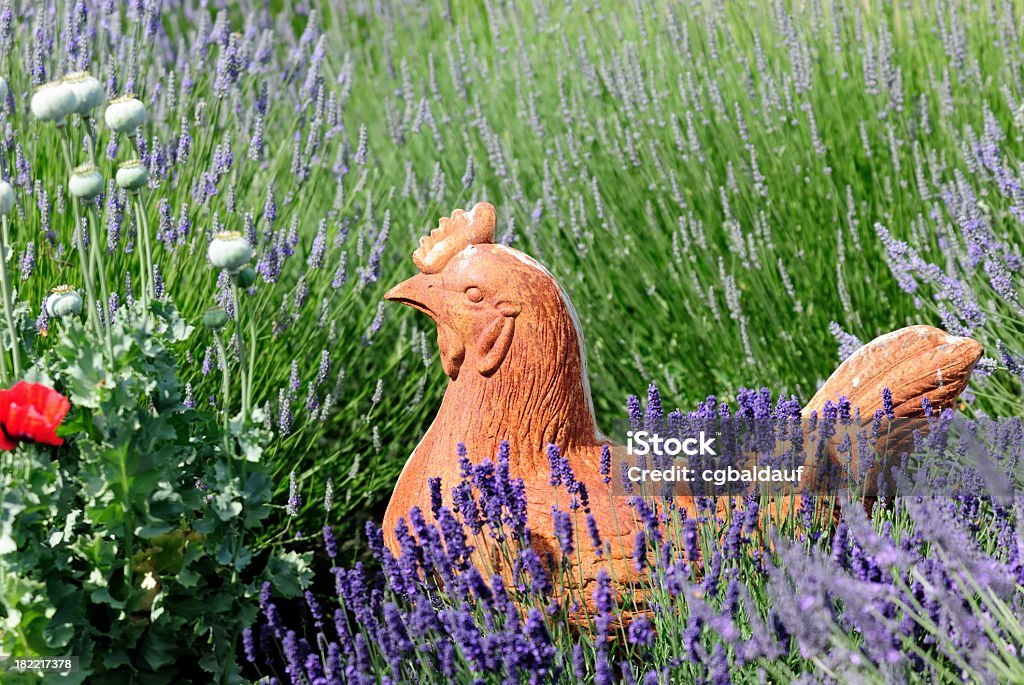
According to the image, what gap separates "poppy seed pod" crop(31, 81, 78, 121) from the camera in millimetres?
1801

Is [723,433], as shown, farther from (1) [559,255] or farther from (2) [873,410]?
(1) [559,255]

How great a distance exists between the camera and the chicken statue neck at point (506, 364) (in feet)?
7.50

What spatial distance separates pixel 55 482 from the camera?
187 centimetres

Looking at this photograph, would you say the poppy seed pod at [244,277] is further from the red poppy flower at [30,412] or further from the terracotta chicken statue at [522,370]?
the terracotta chicken statue at [522,370]

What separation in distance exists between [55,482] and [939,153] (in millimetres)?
2956

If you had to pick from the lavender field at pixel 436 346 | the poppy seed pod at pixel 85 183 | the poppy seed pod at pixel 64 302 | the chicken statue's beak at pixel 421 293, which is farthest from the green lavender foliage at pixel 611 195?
the poppy seed pod at pixel 85 183

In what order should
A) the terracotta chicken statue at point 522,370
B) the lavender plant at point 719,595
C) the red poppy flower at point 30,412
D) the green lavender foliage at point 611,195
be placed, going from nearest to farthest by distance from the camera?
the lavender plant at point 719,595 → the red poppy flower at point 30,412 → the terracotta chicken statue at point 522,370 → the green lavender foliage at point 611,195

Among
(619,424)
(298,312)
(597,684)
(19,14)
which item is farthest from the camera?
(19,14)

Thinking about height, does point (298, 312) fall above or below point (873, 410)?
above

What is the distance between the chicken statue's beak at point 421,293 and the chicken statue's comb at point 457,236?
29mm

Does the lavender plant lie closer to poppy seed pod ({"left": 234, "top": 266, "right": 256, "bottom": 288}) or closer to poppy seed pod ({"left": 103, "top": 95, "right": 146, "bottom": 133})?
poppy seed pod ({"left": 234, "top": 266, "right": 256, "bottom": 288})

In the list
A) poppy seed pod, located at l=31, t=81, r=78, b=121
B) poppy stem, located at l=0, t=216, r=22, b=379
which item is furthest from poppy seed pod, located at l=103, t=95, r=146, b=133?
poppy stem, located at l=0, t=216, r=22, b=379

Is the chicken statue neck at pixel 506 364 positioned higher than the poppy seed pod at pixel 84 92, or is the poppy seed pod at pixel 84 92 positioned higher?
the poppy seed pod at pixel 84 92

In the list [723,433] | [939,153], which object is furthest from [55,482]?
[939,153]
